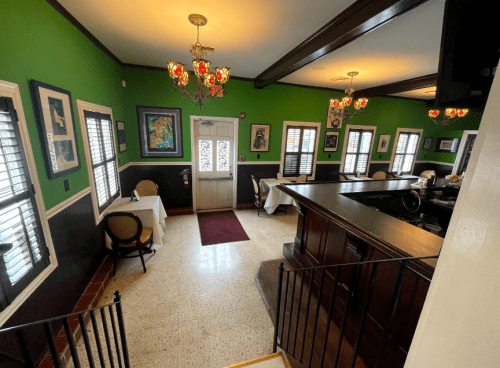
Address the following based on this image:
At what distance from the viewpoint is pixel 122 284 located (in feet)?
8.43

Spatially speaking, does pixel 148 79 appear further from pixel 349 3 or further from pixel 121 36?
pixel 349 3

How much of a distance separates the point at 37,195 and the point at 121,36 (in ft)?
7.50

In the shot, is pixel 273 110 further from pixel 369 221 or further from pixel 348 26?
pixel 369 221

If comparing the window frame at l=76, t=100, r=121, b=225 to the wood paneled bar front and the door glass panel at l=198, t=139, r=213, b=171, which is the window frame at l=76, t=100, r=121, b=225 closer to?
the door glass panel at l=198, t=139, r=213, b=171

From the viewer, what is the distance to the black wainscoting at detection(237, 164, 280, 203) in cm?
504

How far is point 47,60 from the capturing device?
1.85m

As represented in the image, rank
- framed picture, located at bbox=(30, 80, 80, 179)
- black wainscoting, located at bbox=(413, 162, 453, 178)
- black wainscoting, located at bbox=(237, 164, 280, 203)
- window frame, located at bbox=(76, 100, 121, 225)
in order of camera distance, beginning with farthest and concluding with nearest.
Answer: black wainscoting, located at bbox=(413, 162, 453, 178) → black wainscoting, located at bbox=(237, 164, 280, 203) → window frame, located at bbox=(76, 100, 121, 225) → framed picture, located at bbox=(30, 80, 80, 179)

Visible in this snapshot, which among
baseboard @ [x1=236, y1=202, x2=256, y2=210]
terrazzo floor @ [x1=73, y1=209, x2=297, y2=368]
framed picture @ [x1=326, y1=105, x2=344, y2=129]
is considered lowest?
terrazzo floor @ [x1=73, y1=209, x2=297, y2=368]

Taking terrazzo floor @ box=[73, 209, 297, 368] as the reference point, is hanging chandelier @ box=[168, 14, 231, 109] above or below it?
above

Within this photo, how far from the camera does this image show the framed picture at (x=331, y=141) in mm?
5508

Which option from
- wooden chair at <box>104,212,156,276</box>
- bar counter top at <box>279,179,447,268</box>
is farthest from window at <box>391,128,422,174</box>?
wooden chair at <box>104,212,156,276</box>

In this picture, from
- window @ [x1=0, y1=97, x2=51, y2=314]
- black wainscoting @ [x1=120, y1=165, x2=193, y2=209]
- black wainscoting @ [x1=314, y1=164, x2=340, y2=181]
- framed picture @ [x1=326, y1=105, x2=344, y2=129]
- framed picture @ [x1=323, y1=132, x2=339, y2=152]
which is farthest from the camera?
black wainscoting @ [x1=314, y1=164, x2=340, y2=181]

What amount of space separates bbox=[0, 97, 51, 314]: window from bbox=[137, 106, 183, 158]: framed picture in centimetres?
279

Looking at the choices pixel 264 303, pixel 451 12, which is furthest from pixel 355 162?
pixel 451 12
